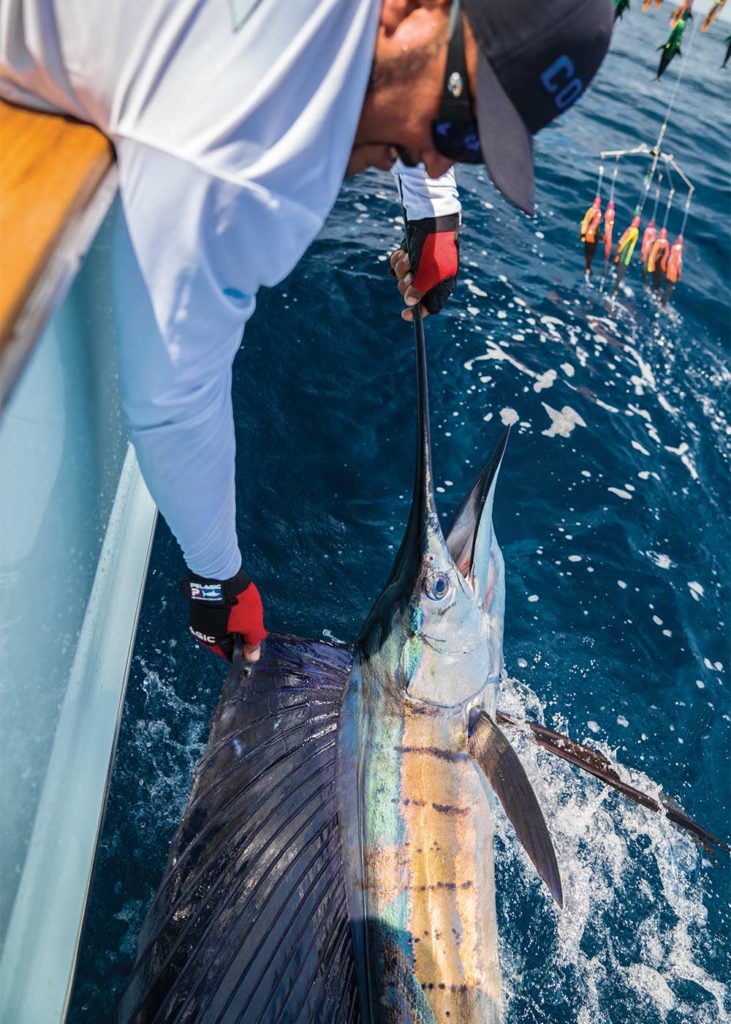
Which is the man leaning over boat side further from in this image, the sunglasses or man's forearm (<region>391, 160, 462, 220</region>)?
man's forearm (<region>391, 160, 462, 220</region>)

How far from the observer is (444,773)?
1578 millimetres

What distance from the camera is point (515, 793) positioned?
147cm

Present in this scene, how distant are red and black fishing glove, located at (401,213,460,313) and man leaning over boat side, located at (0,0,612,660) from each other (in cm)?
127

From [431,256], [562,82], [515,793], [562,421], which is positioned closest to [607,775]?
[515,793]

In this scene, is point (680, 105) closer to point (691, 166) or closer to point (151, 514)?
point (691, 166)

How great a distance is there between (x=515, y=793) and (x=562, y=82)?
119 centimetres

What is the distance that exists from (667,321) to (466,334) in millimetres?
1314

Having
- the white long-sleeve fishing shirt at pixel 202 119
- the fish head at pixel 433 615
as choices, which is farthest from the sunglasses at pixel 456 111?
the fish head at pixel 433 615

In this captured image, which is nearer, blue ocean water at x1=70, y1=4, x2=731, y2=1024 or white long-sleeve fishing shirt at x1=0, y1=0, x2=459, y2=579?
white long-sleeve fishing shirt at x1=0, y1=0, x2=459, y2=579

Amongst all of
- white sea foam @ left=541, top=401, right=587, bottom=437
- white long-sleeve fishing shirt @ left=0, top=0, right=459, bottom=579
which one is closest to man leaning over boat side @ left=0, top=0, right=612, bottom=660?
white long-sleeve fishing shirt @ left=0, top=0, right=459, bottom=579

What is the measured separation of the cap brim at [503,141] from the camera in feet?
3.18

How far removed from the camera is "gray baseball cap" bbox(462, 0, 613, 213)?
37.2 inches

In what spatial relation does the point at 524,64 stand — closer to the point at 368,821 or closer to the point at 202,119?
the point at 202,119

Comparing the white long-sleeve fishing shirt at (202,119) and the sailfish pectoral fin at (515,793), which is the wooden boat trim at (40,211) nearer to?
the white long-sleeve fishing shirt at (202,119)
